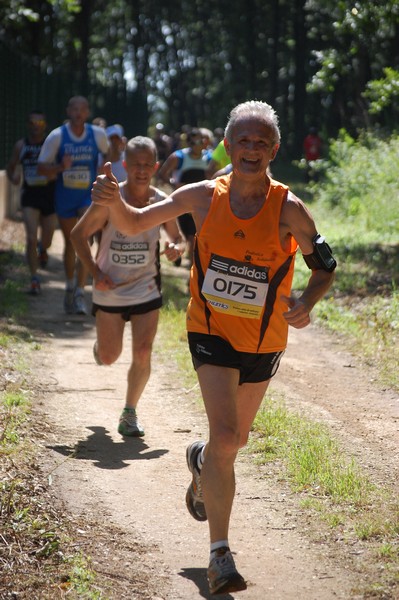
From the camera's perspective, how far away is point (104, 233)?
741cm

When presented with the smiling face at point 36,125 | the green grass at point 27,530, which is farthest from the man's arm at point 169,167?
the green grass at point 27,530

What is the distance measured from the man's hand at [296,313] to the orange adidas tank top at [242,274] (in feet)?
0.59

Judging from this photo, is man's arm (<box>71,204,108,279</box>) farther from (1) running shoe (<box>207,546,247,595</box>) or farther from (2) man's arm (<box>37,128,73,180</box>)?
(2) man's arm (<box>37,128,73,180</box>)

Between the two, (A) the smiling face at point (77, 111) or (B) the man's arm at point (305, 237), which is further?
(A) the smiling face at point (77, 111)

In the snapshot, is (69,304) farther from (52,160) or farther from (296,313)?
(296,313)

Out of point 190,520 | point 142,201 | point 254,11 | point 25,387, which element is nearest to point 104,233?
point 142,201

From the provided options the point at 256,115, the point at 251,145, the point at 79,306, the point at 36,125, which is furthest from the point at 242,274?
the point at 36,125

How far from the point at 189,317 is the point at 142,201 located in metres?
2.35

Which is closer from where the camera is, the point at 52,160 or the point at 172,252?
the point at 172,252

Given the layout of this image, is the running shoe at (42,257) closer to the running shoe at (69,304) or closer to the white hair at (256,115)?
the running shoe at (69,304)

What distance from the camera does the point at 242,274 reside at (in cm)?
489

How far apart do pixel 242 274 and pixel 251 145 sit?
22.9 inches

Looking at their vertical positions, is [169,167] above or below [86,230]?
above

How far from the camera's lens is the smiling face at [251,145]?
4.82 meters
